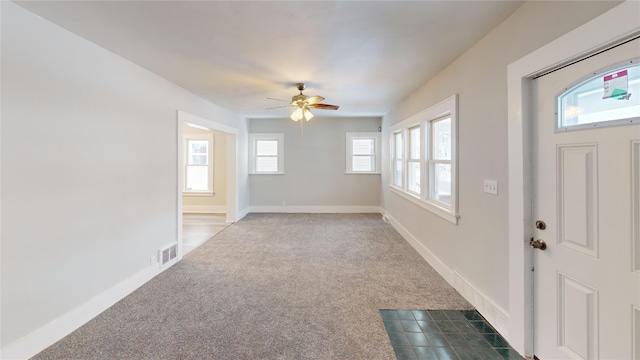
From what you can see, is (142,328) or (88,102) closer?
(142,328)

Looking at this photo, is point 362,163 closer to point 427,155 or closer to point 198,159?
point 427,155

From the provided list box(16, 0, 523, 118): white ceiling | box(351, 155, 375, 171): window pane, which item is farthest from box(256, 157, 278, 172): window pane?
box(16, 0, 523, 118): white ceiling

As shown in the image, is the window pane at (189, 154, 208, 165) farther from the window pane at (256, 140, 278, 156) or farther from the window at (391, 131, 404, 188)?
the window at (391, 131, 404, 188)

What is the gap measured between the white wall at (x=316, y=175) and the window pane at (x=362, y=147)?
1.00 ft

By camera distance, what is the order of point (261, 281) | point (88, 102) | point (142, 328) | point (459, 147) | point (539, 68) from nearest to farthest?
1. point (539, 68)
2. point (142, 328)
3. point (88, 102)
4. point (459, 147)
5. point (261, 281)

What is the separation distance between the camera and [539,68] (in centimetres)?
167

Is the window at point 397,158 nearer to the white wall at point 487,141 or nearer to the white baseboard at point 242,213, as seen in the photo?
the white wall at point 487,141

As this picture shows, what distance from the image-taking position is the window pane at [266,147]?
719 centimetres

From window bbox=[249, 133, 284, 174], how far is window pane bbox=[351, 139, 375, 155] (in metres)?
2.03

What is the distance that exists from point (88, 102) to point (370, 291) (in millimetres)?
3326

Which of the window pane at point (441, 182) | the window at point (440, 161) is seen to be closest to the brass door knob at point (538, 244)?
the window at point (440, 161)

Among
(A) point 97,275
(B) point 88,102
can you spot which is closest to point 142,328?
(A) point 97,275

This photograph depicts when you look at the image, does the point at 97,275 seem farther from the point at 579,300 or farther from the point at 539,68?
the point at 539,68

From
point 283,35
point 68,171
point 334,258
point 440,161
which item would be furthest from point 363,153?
point 68,171
